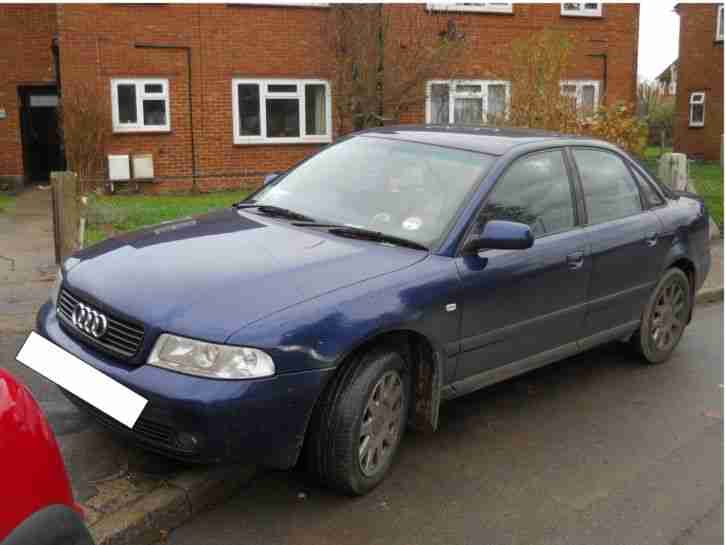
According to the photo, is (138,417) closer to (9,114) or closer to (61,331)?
(61,331)

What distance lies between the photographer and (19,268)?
309 inches

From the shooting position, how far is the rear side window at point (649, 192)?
18.7 feet

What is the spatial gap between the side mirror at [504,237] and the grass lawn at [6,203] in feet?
35.6

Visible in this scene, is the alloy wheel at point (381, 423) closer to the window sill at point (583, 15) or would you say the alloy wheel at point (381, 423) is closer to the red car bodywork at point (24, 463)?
the red car bodywork at point (24, 463)

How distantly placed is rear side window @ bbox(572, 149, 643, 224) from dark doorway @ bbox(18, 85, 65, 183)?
14.9 m

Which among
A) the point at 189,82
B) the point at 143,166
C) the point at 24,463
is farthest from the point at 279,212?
the point at 189,82

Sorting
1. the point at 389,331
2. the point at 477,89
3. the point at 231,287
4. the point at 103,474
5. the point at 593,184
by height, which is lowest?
the point at 103,474

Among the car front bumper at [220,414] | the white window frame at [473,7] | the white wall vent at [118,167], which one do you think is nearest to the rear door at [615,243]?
the car front bumper at [220,414]

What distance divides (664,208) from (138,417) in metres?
4.18

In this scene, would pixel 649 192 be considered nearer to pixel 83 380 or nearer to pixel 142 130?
pixel 83 380

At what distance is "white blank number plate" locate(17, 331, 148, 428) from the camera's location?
325 cm

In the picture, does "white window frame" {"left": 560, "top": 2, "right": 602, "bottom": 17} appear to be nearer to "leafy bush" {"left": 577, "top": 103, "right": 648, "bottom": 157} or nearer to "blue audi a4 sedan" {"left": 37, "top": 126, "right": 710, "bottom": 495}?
"leafy bush" {"left": 577, "top": 103, "right": 648, "bottom": 157}

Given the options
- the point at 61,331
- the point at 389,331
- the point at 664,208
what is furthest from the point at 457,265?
the point at 664,208

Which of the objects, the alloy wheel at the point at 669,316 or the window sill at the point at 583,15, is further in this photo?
the window sill at the point at 583,15
